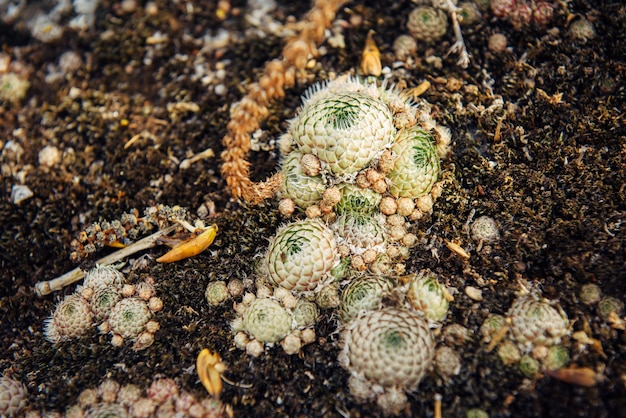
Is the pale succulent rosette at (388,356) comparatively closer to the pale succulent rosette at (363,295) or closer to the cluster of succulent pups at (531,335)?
the pale succulent rosette at (363,295)

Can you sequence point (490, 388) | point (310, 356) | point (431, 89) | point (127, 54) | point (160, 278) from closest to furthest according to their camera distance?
point (490, 388)
point (310, 356)
point (160, 278)
point (431, 89)
point (127, 54)

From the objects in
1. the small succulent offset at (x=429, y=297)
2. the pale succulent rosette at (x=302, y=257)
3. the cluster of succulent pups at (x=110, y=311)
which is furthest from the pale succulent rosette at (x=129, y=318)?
the small succulent offset at (x=429, y=297)

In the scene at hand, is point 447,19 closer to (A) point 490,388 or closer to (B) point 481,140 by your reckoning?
(B) point 481,140

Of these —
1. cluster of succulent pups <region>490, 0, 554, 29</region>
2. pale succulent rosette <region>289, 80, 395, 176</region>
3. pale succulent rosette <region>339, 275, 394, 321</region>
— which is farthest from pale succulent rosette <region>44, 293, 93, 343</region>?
cluster of succulent pups <region>490, 0, 554, 29</region>

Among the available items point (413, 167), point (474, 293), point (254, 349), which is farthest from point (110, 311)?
point (474, 293)

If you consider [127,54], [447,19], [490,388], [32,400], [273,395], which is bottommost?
[32,400]

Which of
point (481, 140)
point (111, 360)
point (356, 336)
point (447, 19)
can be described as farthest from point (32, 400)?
point (447, 19)

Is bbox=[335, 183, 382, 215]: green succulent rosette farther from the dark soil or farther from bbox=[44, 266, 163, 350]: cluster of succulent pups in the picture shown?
bbox=[44, 266, 163, 350]: cluster of succulent pups

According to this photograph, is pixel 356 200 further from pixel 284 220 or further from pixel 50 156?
→ pixel 50 156
